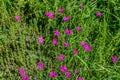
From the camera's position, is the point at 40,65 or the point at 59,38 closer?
the point at 40,65

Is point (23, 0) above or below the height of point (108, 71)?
above

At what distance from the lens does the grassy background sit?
8.17 ft

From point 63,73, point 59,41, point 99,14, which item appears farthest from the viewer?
point 99,14

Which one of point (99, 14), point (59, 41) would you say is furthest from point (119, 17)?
point (59, 41)

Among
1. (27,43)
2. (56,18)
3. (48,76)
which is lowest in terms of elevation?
(48,76)

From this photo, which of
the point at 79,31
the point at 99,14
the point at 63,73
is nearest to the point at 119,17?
the point at 99,14

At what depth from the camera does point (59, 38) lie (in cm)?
269

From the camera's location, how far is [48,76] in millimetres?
2428

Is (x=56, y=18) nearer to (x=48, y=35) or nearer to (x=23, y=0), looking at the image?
(x=48, y=35)

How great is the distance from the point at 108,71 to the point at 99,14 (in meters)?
0.72

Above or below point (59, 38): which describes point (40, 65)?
below

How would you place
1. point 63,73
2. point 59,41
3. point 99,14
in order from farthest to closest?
point 99,14, point 59,41, point 63,73

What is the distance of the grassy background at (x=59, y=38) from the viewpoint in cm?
249

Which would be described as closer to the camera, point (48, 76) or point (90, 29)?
point (48, 76)
